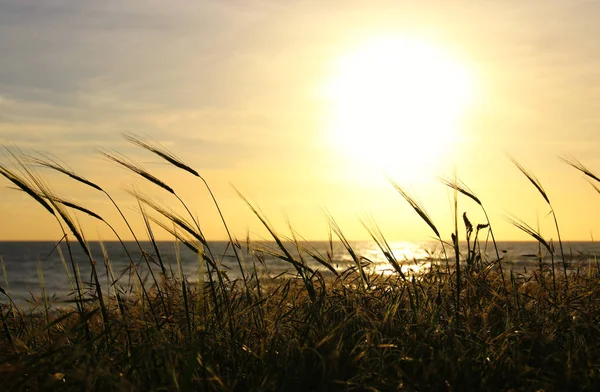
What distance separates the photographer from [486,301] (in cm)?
373

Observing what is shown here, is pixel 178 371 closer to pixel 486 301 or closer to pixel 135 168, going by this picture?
pixel 135 168

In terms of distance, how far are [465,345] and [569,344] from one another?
536 millimetres

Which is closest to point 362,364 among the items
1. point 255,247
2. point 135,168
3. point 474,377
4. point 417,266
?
point 474,377

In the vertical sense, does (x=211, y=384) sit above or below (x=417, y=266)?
below

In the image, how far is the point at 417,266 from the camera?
4.37 metres

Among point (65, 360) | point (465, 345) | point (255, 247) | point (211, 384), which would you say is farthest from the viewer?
point (255, 247)

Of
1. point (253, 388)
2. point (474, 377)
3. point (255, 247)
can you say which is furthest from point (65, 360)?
point (474, 377)

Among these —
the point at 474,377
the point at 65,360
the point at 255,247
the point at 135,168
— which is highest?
the point at 135,168

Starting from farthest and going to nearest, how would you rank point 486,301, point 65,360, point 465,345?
1. point 486,301
2. point 465,345
3. point 65,360

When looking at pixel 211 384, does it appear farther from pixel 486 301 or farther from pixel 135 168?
pixel 486 301

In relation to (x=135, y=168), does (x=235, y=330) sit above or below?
below

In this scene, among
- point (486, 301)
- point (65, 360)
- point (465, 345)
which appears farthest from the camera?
point (486, 301)

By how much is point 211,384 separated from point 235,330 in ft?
2.37

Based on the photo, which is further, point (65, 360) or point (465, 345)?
point (465, 345)
